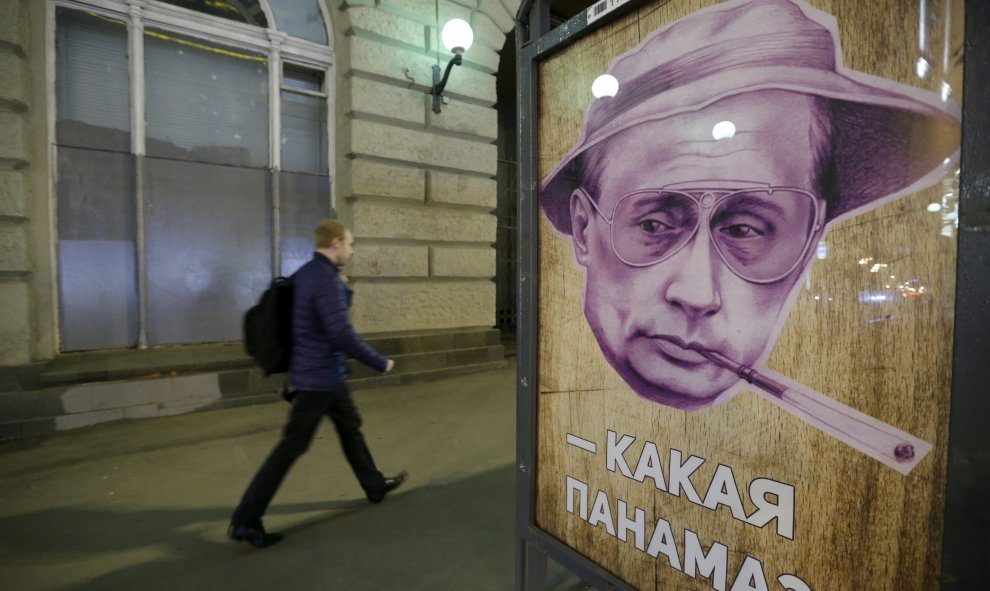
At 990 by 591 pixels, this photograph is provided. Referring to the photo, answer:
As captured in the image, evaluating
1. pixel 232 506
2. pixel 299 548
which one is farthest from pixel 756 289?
pixel 232 506

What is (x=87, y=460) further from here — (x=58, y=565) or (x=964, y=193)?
(x=964, y=193)

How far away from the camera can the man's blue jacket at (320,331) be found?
277 cm

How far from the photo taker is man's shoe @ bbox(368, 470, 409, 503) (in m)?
3.19

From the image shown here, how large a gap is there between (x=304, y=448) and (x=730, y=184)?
8.25 ft

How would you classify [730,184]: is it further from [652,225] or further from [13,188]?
[13,188]

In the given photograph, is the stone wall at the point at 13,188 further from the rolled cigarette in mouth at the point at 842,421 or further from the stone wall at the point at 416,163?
the rolled cigarette in mouth at the point at 842,421

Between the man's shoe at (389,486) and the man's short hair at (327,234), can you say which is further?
the man's shoe at (389,486)

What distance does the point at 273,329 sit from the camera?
9.38 ft

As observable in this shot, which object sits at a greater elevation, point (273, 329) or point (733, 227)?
point (733, 227)

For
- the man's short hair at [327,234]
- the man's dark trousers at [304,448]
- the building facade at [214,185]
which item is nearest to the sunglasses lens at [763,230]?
the man's short hair at [327,234]

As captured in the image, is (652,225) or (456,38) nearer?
(652,225)

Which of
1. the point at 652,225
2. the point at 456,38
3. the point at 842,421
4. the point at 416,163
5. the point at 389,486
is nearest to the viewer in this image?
the point at 842,421

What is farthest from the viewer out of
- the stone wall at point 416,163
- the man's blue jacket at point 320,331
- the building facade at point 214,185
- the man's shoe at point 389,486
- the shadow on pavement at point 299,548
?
the stone wall at point 416,163

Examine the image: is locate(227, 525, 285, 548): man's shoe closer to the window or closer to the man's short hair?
the man's short hair
